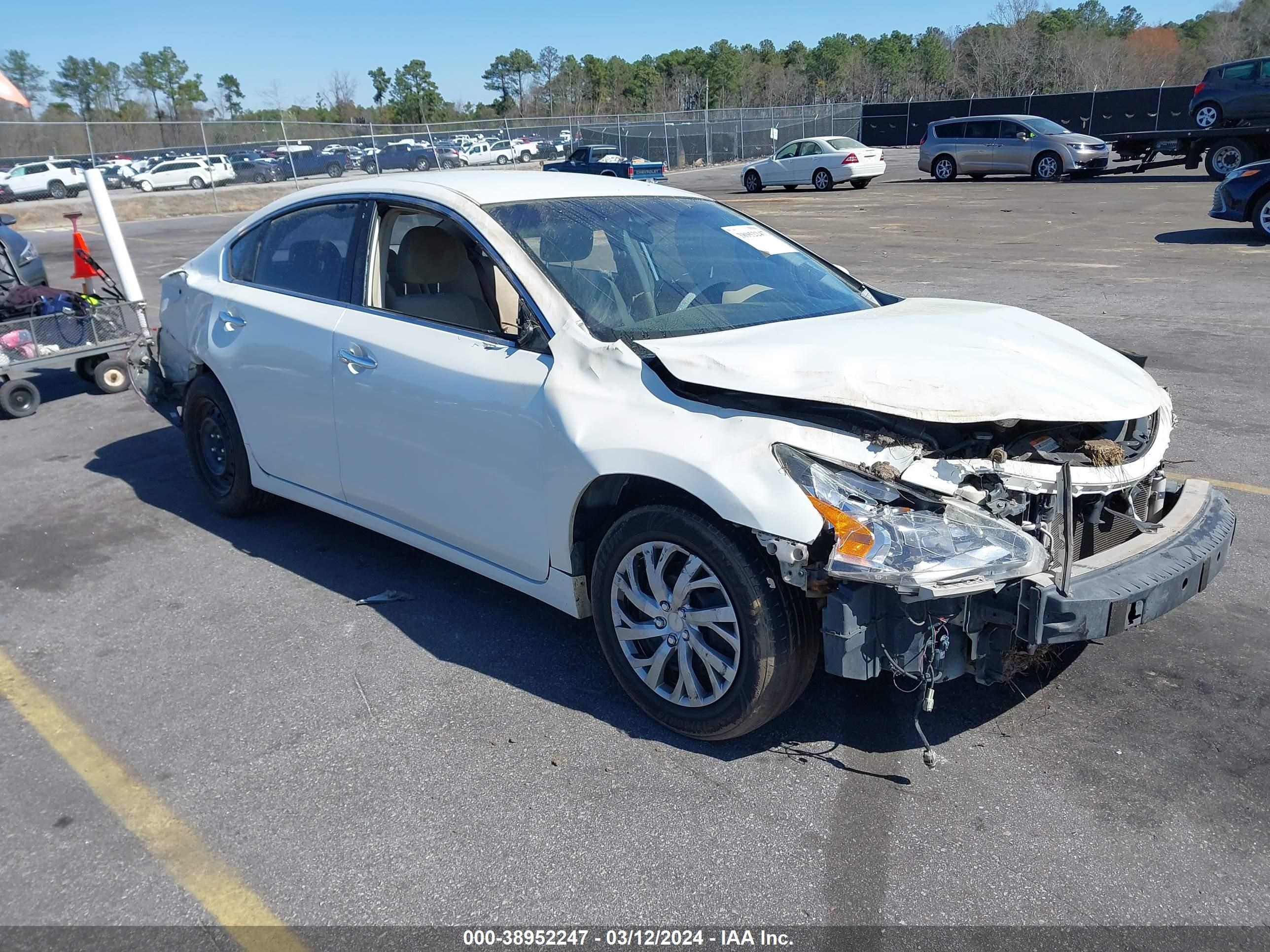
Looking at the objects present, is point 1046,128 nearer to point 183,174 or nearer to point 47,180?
point 183,174

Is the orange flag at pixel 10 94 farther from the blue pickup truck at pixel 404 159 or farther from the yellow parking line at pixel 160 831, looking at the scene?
the blue pickup truck at pixel 404 159

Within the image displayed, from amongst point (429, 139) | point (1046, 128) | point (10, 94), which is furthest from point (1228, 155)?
point (429, 139)

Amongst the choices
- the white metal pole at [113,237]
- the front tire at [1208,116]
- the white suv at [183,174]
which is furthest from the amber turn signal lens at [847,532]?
the white suv at [183,174]

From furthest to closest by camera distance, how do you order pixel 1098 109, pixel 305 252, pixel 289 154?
pixel 1098 109, pixel 289 154, pixel 305 252

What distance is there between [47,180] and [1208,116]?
37057mm

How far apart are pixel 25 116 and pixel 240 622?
59.2m

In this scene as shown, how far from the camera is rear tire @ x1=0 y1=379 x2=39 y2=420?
798cm

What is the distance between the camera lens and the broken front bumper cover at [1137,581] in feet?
9.36

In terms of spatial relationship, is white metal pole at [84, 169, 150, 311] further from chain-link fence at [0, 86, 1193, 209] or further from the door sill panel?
chain-link fence at [0, 86, 1193, 209]

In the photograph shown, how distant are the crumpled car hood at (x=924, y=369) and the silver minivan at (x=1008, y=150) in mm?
27332

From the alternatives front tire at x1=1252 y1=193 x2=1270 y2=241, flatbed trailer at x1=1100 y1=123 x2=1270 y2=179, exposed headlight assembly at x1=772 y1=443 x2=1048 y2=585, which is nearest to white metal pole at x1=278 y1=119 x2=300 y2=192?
flatbed trailer at x1=1100 y1=123 x2=1270 y2=179

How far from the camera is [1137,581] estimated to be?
119 inches

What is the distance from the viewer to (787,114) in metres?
54.7

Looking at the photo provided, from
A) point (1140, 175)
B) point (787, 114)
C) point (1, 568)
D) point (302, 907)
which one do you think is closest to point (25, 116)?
point (787, 114)
